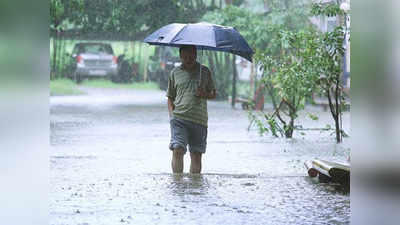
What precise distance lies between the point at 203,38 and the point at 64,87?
16036mm

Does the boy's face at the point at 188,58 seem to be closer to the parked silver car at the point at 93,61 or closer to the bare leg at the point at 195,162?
the bare leg at the point at 195,162

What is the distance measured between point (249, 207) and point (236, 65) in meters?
15.3

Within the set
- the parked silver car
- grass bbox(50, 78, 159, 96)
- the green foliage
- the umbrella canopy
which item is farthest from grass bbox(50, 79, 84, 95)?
the umbrella canopy

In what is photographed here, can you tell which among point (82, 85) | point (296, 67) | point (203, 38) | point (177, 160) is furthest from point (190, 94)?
point (82, 85)

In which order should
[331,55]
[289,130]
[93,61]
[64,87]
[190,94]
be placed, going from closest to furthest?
[190,94] < [331,55] < [289,130] < [93,61] < [64,87]

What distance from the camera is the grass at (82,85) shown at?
22.4 m

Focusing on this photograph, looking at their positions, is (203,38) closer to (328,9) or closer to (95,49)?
(328,9)

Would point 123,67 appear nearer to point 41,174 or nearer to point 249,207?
point 249,207

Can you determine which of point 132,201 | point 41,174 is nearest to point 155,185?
point 132,201

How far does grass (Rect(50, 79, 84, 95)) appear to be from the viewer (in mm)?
22527

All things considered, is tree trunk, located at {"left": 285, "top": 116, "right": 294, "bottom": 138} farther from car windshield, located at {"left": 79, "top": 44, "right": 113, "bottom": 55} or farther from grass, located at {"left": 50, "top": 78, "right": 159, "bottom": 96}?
car windshield, located at {"left": 79, "top": 44, "right": 113, "bottom": 55}

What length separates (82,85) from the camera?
77.3 feet

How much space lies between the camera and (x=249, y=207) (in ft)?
21.6

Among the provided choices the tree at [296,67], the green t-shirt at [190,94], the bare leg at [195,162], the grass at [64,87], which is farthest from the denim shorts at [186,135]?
the grass at [64,87]
